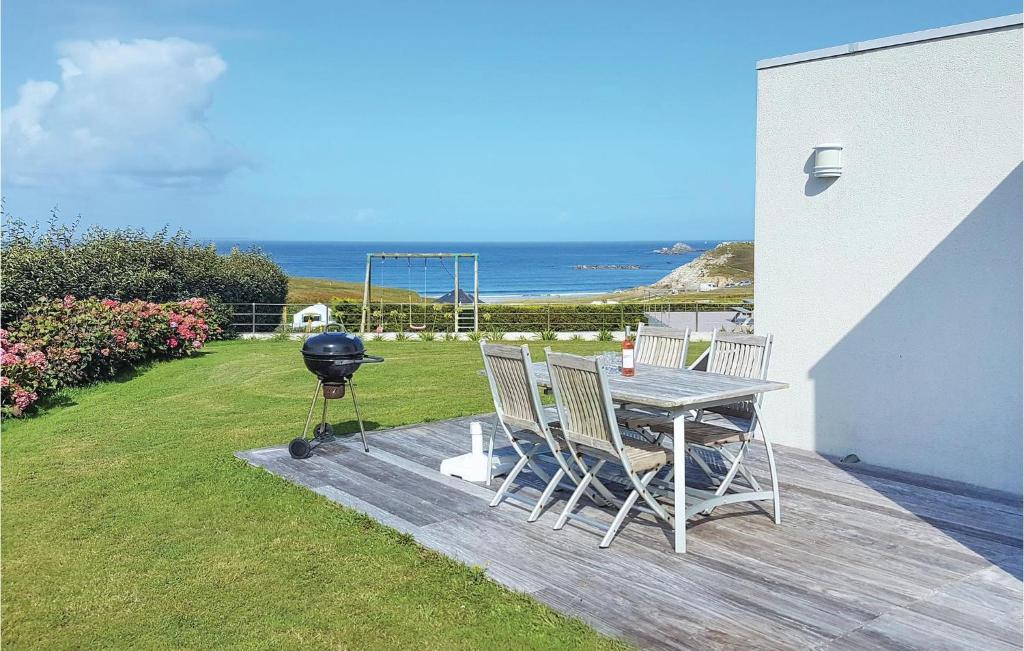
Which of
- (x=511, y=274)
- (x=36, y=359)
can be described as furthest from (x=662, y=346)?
(x=511, y=274)

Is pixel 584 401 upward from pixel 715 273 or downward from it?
downward

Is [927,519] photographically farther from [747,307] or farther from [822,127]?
[747,307]

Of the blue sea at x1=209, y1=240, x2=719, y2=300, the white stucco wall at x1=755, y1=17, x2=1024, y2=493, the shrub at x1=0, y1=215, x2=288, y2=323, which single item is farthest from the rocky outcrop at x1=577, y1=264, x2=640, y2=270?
the white stucco wall at x1=755, y1=17, x2=1024, y2=493

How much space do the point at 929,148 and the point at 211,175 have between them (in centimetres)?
8850

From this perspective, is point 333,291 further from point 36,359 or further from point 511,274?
point 36,359

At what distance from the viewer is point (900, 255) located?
5273mm

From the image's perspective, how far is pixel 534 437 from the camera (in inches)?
172

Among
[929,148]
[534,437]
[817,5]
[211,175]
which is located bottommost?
[534,437]

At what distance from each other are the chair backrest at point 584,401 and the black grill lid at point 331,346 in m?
1.93

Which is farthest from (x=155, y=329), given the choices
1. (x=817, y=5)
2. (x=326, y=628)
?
(x=817, y=5)

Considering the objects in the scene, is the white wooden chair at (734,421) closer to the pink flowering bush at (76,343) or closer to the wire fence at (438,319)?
the pink flowering bush at (76,343)

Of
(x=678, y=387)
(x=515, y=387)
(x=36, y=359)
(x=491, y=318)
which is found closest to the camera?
(x=678, y=387)

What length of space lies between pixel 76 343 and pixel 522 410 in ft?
24.2

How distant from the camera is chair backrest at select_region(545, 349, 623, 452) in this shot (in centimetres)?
366
